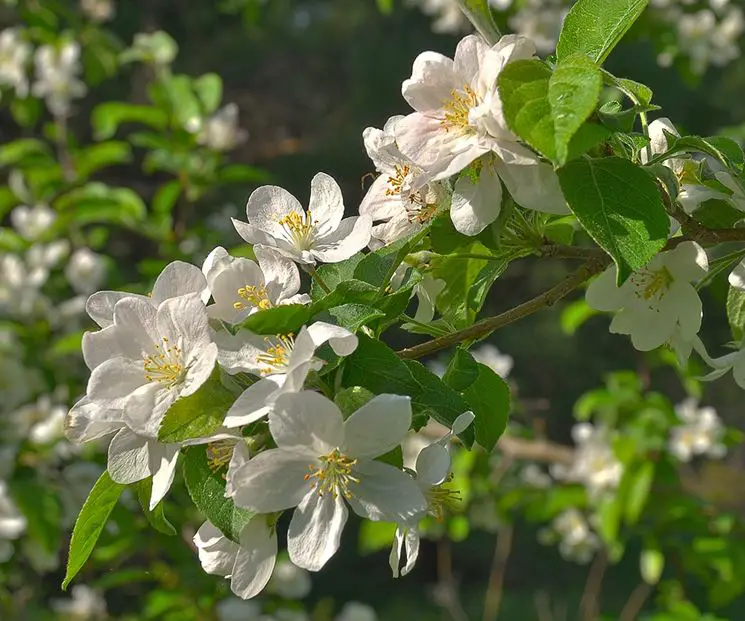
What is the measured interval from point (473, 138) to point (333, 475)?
27 cm

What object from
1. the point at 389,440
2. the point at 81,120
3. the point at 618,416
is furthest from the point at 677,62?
the point at 81,120

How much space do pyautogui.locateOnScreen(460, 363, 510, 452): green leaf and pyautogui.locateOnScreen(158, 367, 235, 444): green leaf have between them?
8.6 inches

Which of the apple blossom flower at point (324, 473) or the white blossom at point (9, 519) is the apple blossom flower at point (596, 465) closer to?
the white blossom at point (9, 519)

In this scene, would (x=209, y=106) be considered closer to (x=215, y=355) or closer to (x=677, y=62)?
(x=677, y=62)

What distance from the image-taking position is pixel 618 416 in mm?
2896

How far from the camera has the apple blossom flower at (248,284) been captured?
77 centimetres

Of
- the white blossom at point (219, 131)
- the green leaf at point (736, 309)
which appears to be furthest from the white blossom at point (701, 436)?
the green leaf at point (736, 309)

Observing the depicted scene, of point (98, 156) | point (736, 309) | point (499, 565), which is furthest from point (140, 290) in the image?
point (499, 565)

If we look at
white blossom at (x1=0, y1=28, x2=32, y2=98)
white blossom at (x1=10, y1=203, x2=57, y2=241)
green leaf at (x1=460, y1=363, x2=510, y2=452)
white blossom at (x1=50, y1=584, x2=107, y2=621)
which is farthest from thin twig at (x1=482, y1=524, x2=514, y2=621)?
green leaf at (x1=460, y1=363, x2=510, y2=452)

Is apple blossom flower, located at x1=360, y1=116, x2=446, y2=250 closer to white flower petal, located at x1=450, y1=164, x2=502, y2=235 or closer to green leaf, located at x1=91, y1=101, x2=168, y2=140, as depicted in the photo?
white flower petal, located at x1=450, y1=164, x2=502, y2=235

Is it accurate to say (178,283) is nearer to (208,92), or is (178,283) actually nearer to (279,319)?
(279,319)

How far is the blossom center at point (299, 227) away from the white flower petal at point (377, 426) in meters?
0.20

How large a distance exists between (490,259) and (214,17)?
8.96m

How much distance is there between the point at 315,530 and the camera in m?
0.72
